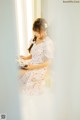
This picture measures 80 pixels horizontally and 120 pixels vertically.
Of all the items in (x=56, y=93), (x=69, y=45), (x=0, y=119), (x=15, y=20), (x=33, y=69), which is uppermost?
(x=15, y=20)

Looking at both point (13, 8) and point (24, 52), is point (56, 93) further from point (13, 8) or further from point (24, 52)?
point (13, 8)

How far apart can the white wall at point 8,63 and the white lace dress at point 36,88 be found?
0.04 meters

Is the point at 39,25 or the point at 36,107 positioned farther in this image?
the point at 36,107

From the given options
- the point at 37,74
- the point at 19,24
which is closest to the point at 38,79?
the point at 37,74

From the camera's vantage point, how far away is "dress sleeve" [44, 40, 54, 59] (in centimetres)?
81

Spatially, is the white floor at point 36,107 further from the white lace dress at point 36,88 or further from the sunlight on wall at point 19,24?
the sunlight on wall at point 19,24

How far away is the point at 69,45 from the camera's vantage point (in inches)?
32.7

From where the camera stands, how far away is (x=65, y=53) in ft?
2.75

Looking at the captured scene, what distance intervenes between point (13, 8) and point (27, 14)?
0.23ft

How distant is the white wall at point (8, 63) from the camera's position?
0.80 metres

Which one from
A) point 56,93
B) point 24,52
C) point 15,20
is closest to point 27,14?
point 15,20

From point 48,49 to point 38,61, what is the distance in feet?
0.23

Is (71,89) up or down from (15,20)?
down

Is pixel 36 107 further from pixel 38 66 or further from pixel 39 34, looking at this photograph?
pixel 39 34
